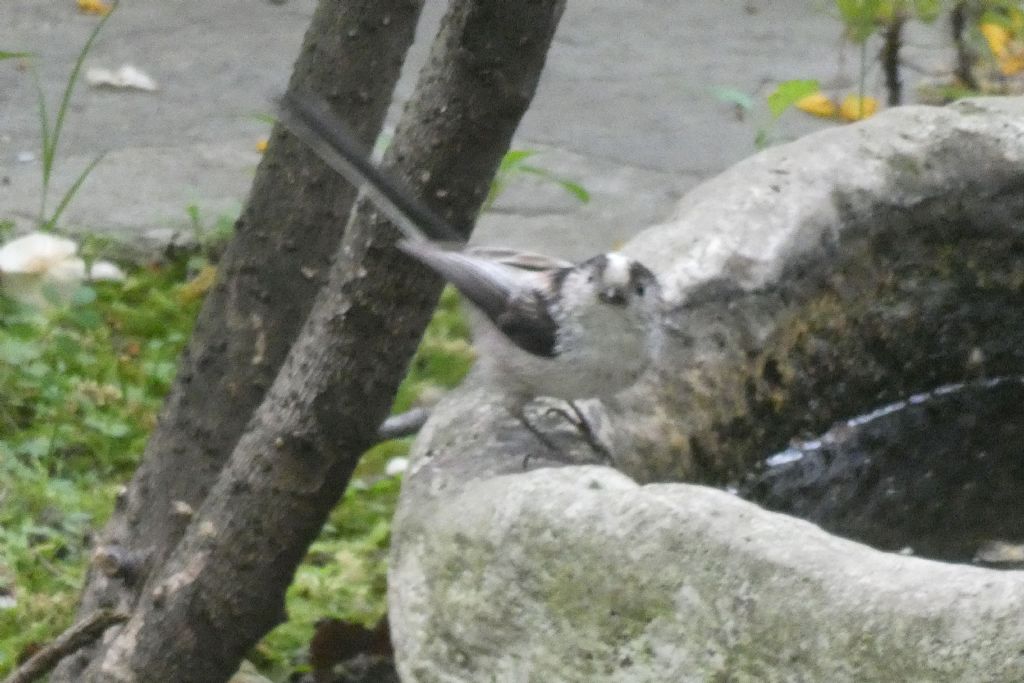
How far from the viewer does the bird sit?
246cm

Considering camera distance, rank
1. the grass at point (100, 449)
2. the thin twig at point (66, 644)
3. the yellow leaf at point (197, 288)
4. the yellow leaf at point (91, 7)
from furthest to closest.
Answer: the yellow leaf at point (91, 7) < the yellow leaf at point (197, 288) < the grass at point (100, 449) < the thin twig at point (66, 644)

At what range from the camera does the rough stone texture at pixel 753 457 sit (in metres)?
1.66

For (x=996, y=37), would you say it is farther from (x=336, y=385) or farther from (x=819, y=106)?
(x=336, y=385)

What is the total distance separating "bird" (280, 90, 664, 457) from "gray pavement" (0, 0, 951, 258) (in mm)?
2198

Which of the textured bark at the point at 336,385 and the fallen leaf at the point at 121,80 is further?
the fallen leaf at the point at 121,80

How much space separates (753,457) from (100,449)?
1.66 meters

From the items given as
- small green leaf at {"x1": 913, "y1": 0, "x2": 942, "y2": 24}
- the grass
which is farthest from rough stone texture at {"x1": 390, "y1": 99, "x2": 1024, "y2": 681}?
small green leaf at {"x1": 913, "y1": 0, "x2": 942, "y2": 24}

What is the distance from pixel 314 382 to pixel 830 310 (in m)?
1.07

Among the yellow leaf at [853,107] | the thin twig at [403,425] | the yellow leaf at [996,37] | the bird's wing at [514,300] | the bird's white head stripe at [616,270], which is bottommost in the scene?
the yellow leaf at [853,107]

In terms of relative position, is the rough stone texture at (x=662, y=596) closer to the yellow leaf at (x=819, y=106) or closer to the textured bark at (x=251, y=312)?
the textured bark at (x=251, y=312)

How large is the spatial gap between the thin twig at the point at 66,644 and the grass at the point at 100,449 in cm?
48

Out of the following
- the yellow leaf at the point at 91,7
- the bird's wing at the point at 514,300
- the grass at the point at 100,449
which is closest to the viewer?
the bird's wing at the point at 514,300

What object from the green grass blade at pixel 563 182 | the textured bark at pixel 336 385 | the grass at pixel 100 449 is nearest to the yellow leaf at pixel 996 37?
the green grass blade at pixel 563 182

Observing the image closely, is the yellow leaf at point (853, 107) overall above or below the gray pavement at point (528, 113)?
above
